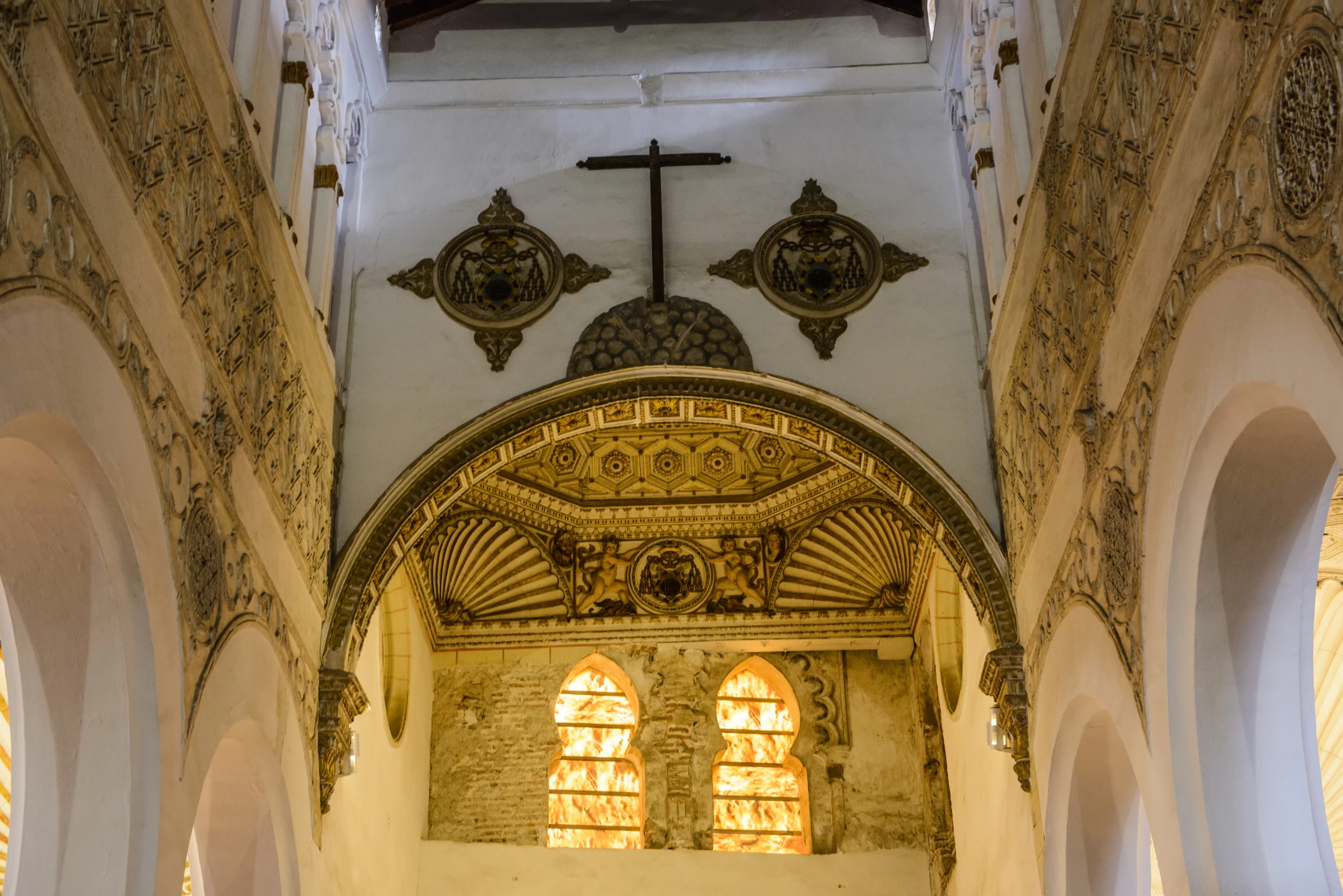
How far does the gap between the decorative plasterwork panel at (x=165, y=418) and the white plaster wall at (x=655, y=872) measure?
3.84m

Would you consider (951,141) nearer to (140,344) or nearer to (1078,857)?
(1078,857)

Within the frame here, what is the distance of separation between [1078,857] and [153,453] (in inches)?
174

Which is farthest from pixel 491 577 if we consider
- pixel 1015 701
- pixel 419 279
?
pixel 1015 701

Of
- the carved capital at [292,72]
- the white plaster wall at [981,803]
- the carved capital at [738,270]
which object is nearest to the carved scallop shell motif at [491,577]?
the white plaster wall at [981,803]

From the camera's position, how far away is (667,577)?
1226 cm

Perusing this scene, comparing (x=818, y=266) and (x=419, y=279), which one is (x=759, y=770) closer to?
(x=818, y=266)

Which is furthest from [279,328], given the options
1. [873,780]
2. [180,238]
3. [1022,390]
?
[873,780]

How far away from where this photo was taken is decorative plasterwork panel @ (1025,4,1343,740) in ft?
12.4

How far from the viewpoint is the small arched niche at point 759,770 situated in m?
11.8

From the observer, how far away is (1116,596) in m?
5.98

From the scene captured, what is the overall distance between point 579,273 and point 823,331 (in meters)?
1.49

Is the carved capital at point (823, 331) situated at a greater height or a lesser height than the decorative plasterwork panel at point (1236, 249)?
greater

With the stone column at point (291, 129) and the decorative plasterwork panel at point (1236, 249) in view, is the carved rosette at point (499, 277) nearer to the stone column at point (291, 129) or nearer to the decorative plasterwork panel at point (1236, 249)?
the stone column at point (291, 129)

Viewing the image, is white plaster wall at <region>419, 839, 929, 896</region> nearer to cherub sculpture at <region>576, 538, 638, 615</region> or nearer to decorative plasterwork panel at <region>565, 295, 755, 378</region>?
cherub sculpture at <region>576, 538, 638, 615</region>
